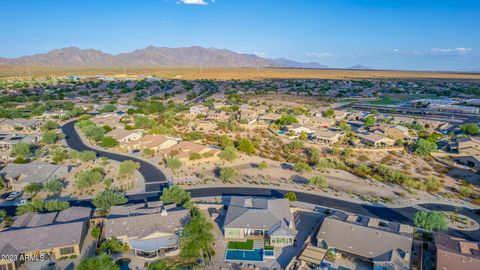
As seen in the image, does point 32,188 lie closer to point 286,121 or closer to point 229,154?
point 229,154

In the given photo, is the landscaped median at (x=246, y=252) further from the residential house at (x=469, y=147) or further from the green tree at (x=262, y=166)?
the residential house at (x=469, y=147)

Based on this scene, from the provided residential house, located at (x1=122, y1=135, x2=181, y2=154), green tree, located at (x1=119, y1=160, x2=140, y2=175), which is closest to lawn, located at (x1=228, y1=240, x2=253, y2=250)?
green tree, located at (x1=119, y1=160, x2=140, y2=175)

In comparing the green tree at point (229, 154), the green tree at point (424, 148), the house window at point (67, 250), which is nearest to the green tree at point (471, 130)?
the green tree at point (424, 148)

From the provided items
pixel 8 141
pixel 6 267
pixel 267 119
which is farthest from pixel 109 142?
pixel 267 119

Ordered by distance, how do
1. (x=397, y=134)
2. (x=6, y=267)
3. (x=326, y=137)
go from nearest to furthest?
1. (x=6, y=267)
2. (x=326, y=137)
3. (x=397, y=134)

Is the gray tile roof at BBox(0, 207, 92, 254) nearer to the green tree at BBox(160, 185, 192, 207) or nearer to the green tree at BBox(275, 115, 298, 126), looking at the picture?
the green tree at BBox(160, 185, 192, 207)

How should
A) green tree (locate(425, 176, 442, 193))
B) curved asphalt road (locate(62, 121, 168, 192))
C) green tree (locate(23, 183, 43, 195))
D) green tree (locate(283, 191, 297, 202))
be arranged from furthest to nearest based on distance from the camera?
1. curved asphalt road (locate(62, 121, 168, 192))
2. green tree (locate(425, 176, 442, 193))
3. green tree (locate(23, 183, 43, 195))
4. green tree (locate(283, 191, 297, 202))
